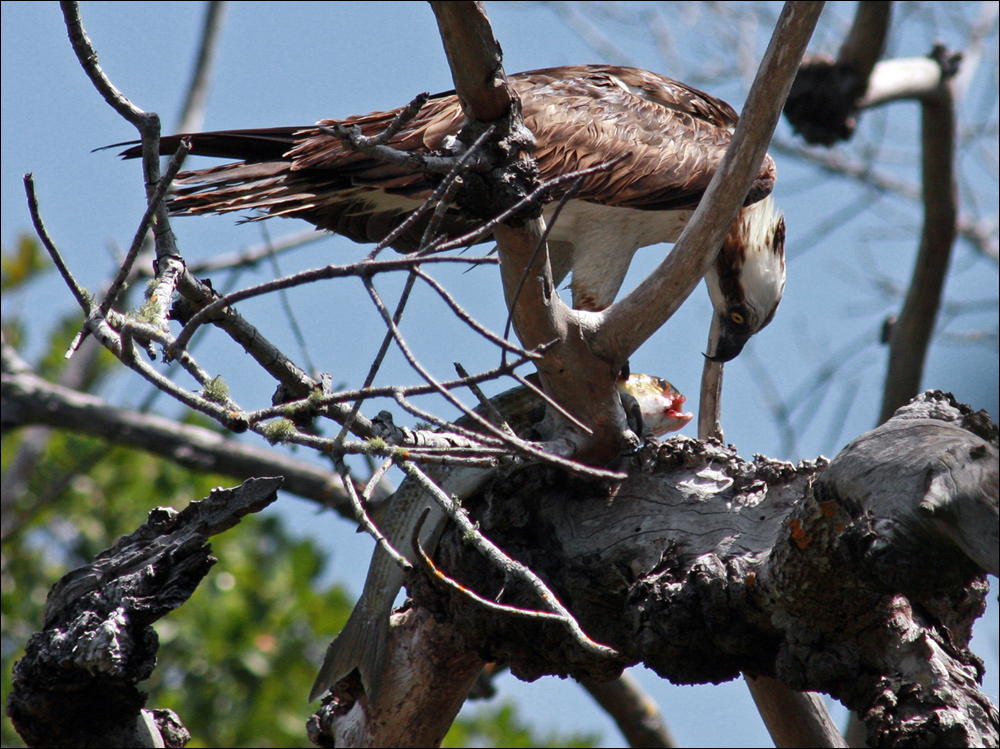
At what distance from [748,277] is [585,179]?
162 centimetres

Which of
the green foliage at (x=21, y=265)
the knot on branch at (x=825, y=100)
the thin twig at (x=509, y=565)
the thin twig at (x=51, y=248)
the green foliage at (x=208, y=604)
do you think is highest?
the green foliage at (x=21, y=265)

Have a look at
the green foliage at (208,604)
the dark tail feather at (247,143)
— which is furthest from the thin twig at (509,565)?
the green foliage at (208,604)

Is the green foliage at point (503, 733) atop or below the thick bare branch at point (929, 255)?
below

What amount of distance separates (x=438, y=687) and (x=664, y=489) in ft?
3.26

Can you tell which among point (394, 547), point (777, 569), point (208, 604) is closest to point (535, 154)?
point (394, 547)

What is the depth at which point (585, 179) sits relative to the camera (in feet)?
10.5

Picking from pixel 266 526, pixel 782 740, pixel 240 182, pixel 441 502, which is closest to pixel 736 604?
pixel 441 502

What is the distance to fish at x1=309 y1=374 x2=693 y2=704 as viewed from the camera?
287cm

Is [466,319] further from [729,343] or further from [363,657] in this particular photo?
[729,343]

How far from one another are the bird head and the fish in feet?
5.25

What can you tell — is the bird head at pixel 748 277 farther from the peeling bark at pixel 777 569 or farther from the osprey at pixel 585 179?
the peeling bark at pixel 777 569

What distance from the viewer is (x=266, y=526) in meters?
6.96

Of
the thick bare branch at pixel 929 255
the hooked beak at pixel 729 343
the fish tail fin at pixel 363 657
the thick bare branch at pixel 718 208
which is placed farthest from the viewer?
the thick bare branch at pixel 929 255

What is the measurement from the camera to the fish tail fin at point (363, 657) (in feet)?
9.81
